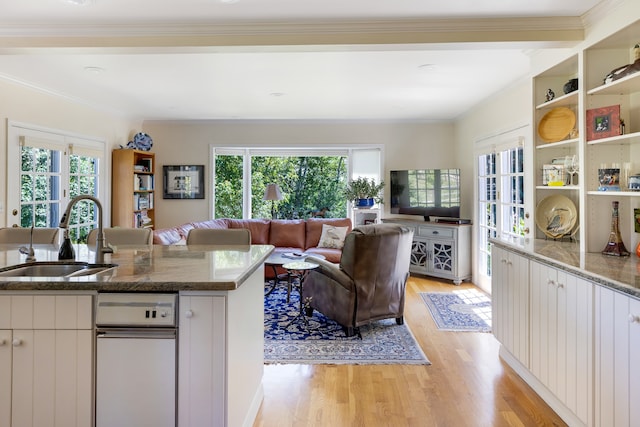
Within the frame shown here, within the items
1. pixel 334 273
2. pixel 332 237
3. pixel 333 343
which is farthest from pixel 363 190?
pixel 333 343

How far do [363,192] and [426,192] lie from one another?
3.18 feet

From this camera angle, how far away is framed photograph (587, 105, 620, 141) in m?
2.23

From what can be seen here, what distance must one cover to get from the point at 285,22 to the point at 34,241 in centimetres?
258

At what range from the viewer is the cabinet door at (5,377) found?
1559 mm

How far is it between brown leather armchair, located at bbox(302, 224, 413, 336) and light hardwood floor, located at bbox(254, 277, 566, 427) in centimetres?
54

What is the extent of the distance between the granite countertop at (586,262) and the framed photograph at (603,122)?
2.40ft

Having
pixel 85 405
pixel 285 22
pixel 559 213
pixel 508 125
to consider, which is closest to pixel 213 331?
pixel 85 405

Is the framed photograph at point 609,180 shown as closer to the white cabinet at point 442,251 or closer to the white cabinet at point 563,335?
the white cabinet at point 563,335

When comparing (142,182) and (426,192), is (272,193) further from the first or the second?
(426,192)

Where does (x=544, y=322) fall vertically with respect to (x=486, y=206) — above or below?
below

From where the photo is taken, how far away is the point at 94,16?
249 cm

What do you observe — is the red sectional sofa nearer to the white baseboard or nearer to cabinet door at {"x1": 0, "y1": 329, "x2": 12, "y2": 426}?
the white baseboard

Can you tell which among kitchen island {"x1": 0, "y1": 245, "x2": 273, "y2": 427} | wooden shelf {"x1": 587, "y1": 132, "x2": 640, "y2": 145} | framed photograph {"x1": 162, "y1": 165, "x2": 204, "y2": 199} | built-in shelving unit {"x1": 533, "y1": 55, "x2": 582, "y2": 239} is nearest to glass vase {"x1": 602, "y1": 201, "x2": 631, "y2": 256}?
wooden shelf {"x1": 587, "y1": 132, "x2": 640, "y2": 145}

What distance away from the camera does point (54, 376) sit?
1563 mm
